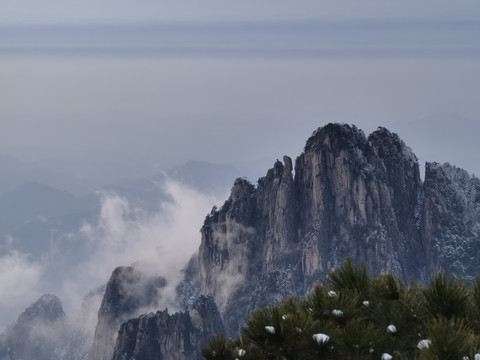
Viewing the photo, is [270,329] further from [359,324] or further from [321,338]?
[359,324]

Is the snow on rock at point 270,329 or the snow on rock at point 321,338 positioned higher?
the snow on rock at point 270,329

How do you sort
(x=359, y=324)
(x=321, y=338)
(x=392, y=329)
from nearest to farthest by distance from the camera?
(x=321, y=338) < (x=359, y=324) < (x=392, y=329)

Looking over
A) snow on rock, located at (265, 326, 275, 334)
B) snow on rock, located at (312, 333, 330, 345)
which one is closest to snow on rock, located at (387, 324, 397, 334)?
snow on rock, located at (312, 333, 330, 345)

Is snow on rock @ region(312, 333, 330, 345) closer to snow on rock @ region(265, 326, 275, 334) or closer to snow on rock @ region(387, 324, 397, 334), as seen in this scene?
snow on rock @ region(265, 326, 275, 334)

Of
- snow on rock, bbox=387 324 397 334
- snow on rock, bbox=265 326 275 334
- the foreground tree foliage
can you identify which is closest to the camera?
the foreground tree foliage

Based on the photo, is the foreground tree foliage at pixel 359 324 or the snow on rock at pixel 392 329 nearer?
the foreground tree foliage at pixel 359 324

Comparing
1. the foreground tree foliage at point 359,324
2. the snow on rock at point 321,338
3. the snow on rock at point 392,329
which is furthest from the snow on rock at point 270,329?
the snow on rock at point 392,329

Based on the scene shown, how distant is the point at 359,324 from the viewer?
75.2 ft

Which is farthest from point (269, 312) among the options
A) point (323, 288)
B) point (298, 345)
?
point (323, 288)

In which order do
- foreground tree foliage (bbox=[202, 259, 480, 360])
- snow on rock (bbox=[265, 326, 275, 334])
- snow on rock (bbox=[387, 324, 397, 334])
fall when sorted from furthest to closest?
snow on rock (bbox=[387, 324, 397, 334]), snow on rock (bbox=[265, 326, 275, 334]), foreground tree foliage (bbox=[202, 259, 480, 360])

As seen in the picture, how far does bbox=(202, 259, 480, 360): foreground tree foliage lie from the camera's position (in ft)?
74.0

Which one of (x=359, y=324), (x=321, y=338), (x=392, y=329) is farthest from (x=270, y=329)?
(x=392, y=329)

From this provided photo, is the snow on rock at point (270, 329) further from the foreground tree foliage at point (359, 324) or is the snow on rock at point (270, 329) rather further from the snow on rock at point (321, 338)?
the snow on rock at point (321, 338)

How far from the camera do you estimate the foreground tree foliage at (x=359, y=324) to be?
22562 mm
